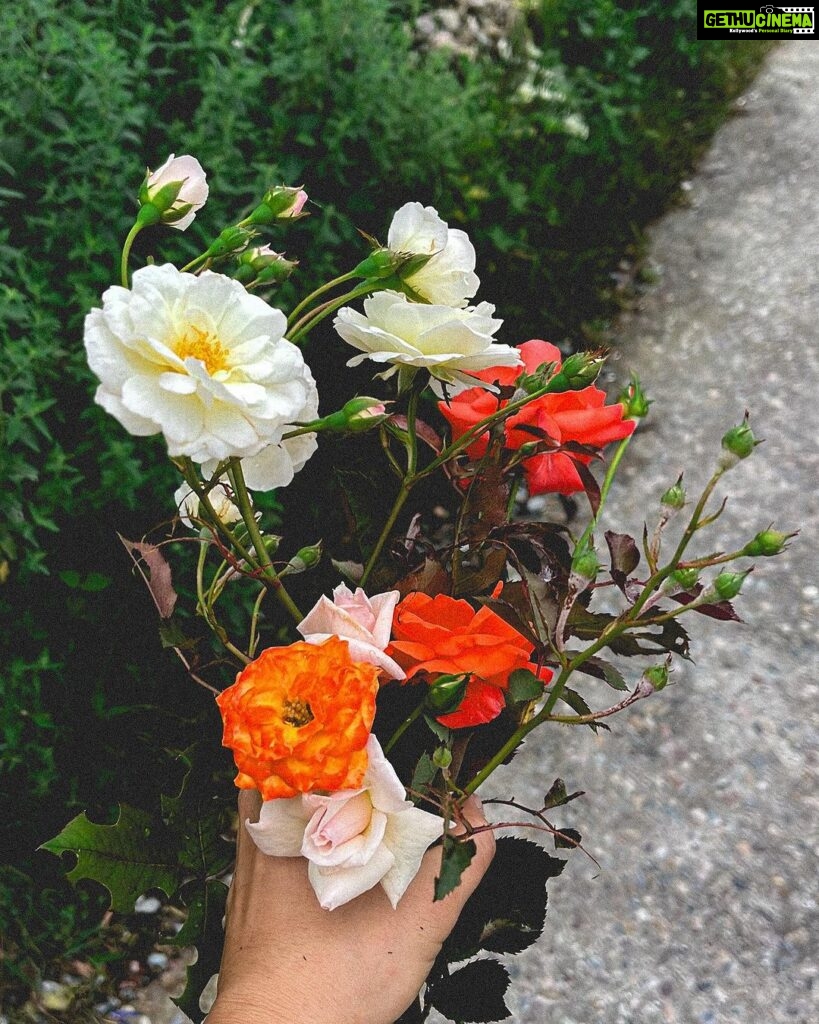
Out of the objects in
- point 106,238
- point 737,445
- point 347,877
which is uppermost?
point 737,445

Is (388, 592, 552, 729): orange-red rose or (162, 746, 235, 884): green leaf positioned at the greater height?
(388, 592, 552, 729): orange-red rose

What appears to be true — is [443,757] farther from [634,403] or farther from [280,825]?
[634,403]

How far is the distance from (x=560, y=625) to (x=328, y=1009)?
350 millimetres

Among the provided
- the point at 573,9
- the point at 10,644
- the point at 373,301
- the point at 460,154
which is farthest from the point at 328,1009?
the point at 573,9

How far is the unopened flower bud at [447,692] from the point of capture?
2.53ft

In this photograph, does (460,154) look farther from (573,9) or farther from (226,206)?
(573,9)

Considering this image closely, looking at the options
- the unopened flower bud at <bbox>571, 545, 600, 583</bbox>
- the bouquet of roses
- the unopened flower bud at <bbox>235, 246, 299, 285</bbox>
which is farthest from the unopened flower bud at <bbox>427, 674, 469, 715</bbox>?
the unopened flower bud at <bbox>235, 246, 299, 285</bbox>

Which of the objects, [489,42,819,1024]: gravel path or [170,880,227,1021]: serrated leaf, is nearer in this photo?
[170,880,227,1021]: serrated leaf

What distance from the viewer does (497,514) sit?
2.88ft

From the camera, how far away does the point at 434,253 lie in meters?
0.81

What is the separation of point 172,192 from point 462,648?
1.31ft

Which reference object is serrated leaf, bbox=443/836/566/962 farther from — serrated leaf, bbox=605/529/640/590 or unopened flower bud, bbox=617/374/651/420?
unopened flower bud, bbox=617/374/651/420

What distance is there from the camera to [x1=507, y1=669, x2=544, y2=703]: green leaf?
796 millimetres

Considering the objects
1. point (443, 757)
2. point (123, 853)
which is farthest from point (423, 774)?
point (123, 853)
